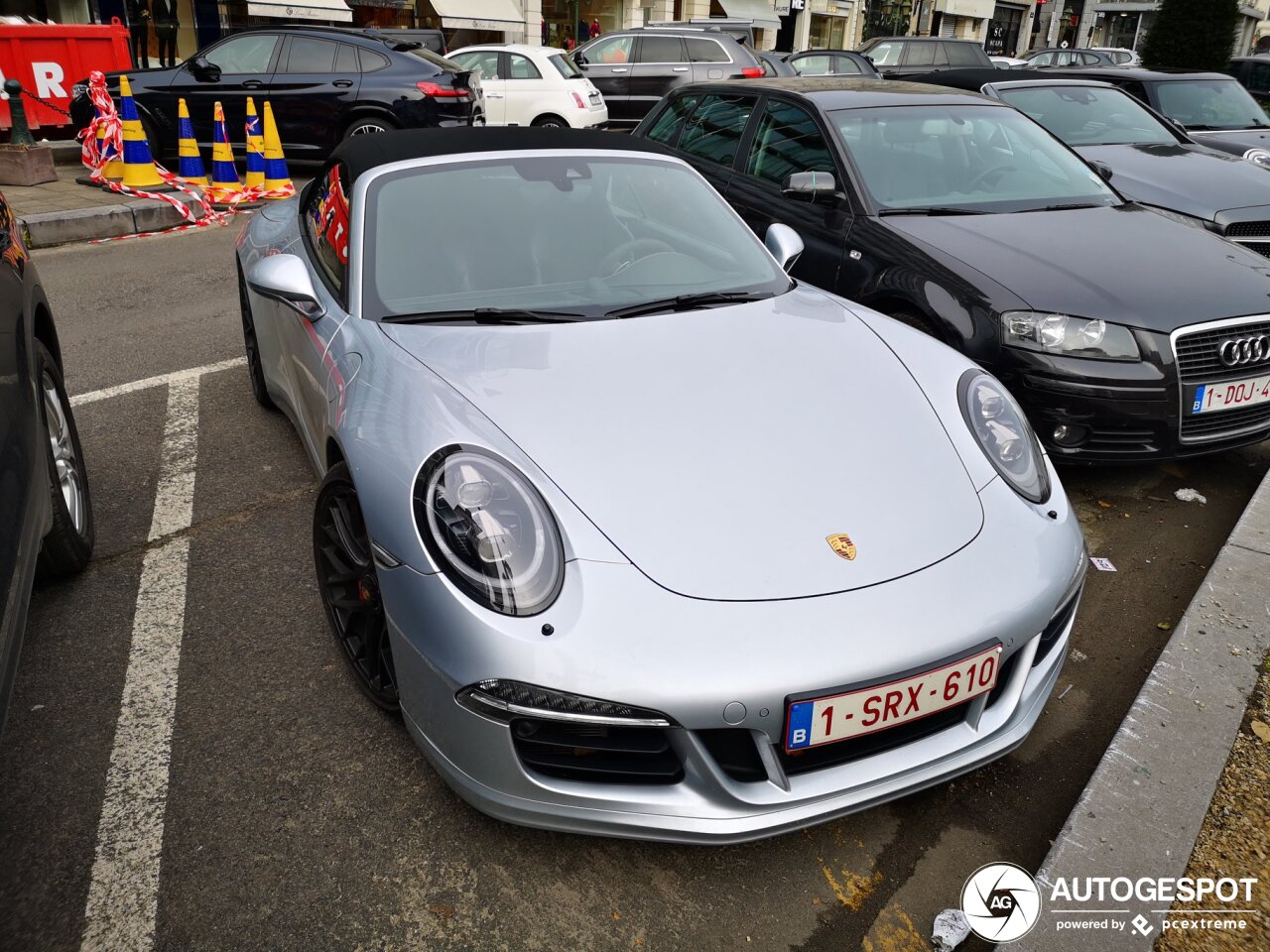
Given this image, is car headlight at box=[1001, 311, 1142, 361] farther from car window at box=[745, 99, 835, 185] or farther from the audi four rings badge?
car window at box=[745, 99, 835, 185]

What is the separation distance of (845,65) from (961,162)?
13354mm

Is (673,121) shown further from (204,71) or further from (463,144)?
(204,71)

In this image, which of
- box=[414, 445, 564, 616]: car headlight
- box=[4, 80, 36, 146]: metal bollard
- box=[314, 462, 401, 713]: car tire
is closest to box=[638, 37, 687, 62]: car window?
box=[4, 80, 36, 146]: metal bollard

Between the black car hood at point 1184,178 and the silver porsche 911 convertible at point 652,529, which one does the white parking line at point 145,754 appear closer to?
the silver porsche 911 convertible at point 652,529

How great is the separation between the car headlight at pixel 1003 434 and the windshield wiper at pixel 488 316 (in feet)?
3.65

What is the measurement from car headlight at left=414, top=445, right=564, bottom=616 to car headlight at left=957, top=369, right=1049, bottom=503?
1.19m

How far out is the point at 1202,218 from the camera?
18.9 feet

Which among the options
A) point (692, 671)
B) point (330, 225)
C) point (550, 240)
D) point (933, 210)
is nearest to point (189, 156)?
point (330, 225)

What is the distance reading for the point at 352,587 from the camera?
2570mm

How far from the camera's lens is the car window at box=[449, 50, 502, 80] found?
12.5 metres

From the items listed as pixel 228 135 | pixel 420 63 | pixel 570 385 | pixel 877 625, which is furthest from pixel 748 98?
pixel 228 135

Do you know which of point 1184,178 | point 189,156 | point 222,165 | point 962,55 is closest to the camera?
point 1184,178

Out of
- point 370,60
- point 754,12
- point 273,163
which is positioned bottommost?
point 273,163

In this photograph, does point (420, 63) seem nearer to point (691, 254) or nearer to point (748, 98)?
point (748, 98)
